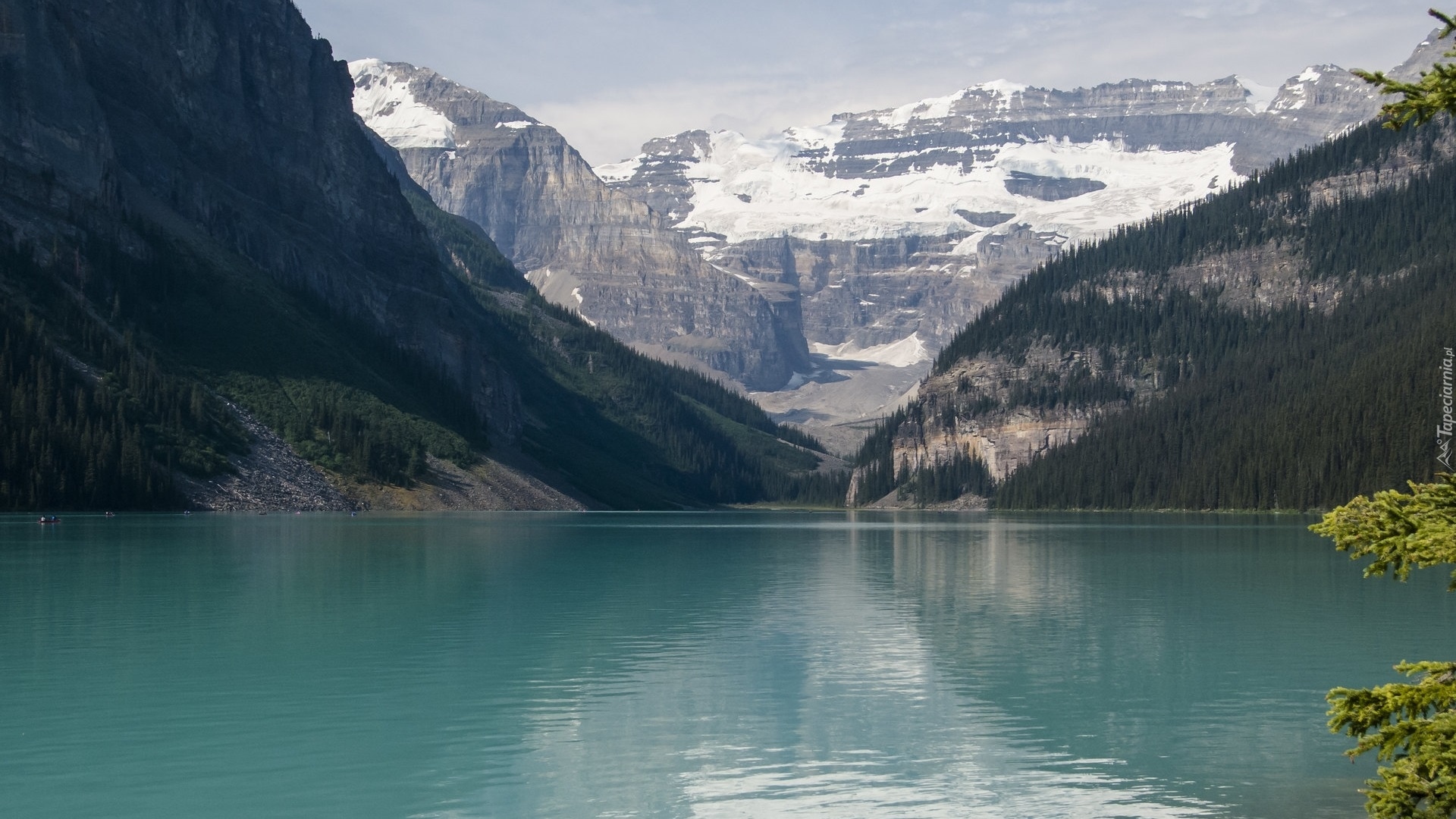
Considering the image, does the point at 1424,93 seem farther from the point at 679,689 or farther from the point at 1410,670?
the point at 679,689

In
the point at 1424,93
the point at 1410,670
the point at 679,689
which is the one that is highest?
the point at 1424,93

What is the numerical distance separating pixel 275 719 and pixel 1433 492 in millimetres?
31747

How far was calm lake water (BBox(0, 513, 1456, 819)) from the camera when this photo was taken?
33.6 meters

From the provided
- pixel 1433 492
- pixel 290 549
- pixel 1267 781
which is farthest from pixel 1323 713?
pixel 290 549

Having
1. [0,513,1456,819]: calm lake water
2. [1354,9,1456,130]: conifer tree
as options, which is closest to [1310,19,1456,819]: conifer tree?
[1354,9,1456,130]: conifer tree

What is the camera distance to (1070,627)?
66312 mm

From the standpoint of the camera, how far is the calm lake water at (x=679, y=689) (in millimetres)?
33594

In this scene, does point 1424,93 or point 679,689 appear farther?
point 679,689

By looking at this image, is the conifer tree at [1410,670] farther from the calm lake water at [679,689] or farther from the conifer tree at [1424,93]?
the calm lake water at [679,689]

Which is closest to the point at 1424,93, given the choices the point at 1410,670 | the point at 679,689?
the point at 1410,670

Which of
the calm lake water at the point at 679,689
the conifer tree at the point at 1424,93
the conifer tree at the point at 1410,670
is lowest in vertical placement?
the calm lake water at the point at 679,689

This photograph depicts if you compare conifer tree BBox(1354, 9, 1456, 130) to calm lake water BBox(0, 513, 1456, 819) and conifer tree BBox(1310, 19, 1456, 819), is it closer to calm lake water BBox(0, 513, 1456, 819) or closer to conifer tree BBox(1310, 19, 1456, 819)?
conifer tree BBox(1310, 19, 1456, 819)

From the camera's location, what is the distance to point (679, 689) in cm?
4800

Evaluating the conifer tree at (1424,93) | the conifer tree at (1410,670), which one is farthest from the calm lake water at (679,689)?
the conifer tree at (1424,93)
